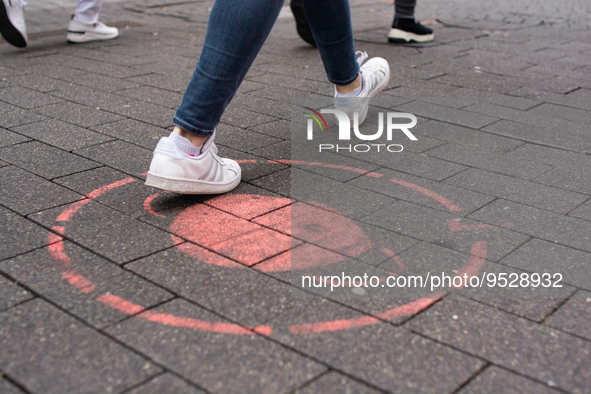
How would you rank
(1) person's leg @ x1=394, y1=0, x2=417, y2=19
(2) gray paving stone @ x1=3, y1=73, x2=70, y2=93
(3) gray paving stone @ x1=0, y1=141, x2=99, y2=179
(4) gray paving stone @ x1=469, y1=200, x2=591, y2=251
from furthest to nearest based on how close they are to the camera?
(1) person's leg @ x1=394, y1=0, x2=417, y2=19
(2) gray paving stone @ x1=3, y1=73, x2=70, y2=93
(3) gray paving stone @ x1=0, y1=141, x2=99, y2=179
(4) gray paving stone @ x1=469, y1=200, x2=591, y2=251

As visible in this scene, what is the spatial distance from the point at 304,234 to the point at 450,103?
215 centimetres

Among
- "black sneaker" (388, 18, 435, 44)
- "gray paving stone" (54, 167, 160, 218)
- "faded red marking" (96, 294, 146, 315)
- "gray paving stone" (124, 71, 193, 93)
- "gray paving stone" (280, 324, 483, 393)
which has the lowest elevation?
"gray paving stone" (124, 71, 193, 93)

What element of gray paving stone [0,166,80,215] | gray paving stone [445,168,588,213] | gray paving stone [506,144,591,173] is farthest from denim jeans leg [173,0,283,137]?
gray paving stone [506,144,591,173]

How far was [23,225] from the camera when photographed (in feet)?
7.36

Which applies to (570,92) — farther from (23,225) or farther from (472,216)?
(23,225)

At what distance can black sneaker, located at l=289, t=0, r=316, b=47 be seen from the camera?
550 centimetres

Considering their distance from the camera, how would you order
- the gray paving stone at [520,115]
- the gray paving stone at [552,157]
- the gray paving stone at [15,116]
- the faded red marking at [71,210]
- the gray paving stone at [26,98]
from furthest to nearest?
1. the gray paving stone at [26,98]
2. the gray paving stone at [520,115]
3. the gray paving stone at [15,116]
4. the gray paving stone at [552,157]
5. the faded red marking at [71,210]

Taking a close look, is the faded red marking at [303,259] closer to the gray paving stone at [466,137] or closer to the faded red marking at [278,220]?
the faded red marking at [278,220]

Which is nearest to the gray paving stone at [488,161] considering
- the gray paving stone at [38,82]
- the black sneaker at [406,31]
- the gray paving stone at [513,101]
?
the gray paving stone at [513,101]

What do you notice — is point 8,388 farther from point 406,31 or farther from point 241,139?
point 406,31

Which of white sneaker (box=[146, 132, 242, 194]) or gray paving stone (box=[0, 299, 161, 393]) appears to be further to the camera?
white sneaker (box=[146, 132, 242, 194])

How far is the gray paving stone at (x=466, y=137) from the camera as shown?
10.4 feet

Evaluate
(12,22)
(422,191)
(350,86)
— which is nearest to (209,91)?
(422,191)

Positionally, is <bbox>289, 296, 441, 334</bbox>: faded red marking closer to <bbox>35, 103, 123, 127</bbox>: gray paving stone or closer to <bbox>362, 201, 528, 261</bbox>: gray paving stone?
<bbox>362, 201, 528, 261</bbox>: gray paving stone
